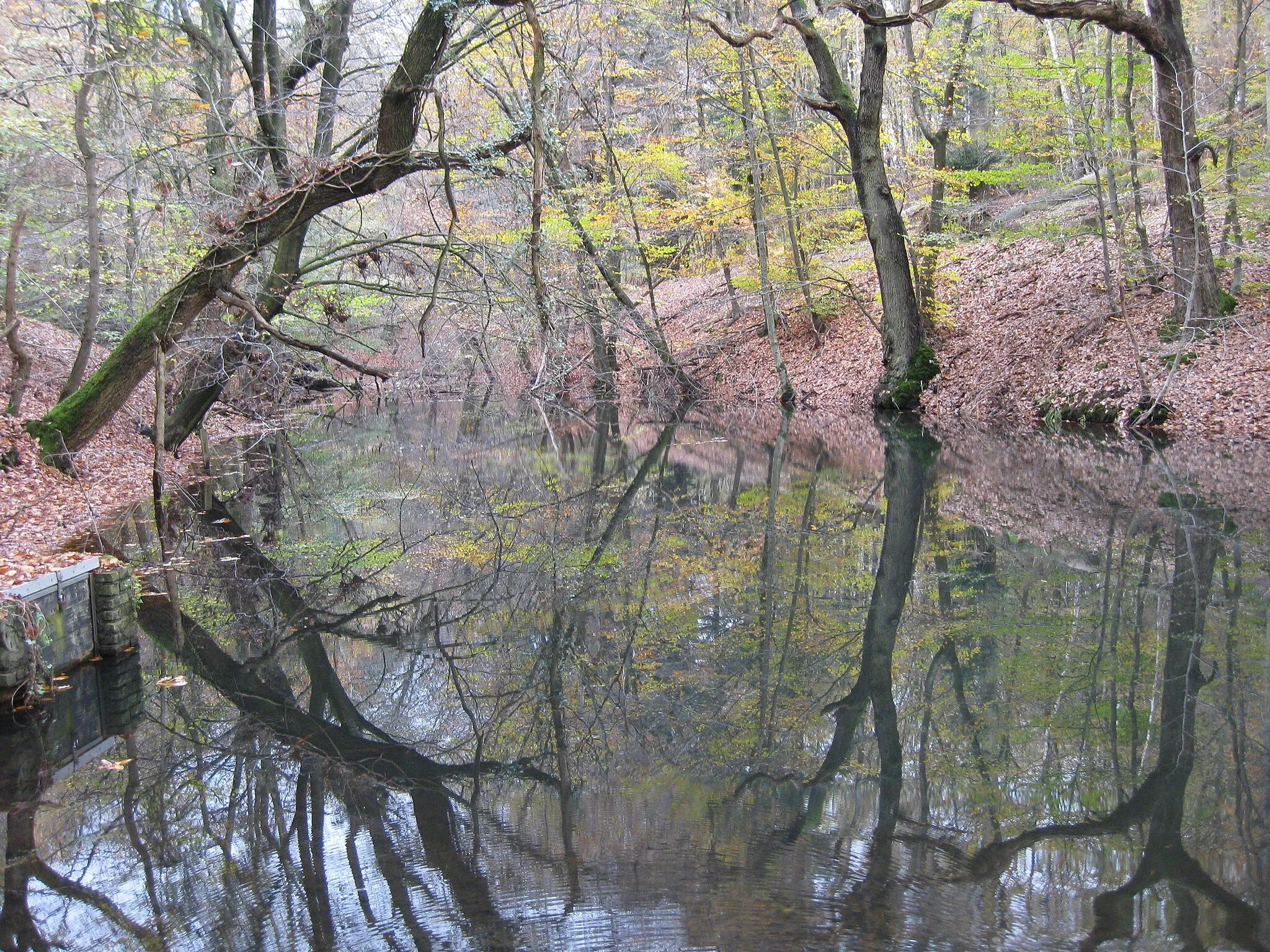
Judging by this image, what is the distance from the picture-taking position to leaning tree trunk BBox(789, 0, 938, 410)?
56.1 feet

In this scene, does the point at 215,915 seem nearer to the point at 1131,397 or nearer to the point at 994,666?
the point at 994,666

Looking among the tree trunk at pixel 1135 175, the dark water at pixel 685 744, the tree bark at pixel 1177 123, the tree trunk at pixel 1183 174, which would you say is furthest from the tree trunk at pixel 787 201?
the dark water at pixel 685 744

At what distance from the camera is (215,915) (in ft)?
12.5

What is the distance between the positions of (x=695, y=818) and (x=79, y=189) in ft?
60.9

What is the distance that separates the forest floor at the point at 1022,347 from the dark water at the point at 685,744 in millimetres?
4597

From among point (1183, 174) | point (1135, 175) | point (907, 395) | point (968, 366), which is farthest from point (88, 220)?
point (1135, 175)

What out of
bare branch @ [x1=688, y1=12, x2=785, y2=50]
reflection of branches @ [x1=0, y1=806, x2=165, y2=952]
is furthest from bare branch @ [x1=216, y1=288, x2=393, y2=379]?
reflection of branches @ [x1=0, y1=806, x2=165, y2=952]

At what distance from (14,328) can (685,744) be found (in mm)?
13815

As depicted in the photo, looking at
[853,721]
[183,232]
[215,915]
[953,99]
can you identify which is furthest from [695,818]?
[953,99]

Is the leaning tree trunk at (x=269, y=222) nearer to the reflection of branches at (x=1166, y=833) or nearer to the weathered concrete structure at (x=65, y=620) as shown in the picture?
the weathered concrete structure at (x=65, y=620)

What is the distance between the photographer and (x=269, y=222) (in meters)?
10.6

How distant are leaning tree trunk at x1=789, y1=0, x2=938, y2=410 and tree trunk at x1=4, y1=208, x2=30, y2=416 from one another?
1273cm

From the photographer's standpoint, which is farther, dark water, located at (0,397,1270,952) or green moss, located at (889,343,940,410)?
green moss, located at (889,343,940,410)

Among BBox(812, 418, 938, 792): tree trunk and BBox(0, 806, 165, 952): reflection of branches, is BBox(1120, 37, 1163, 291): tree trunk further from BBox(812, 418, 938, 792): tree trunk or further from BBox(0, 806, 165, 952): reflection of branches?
BBox(0, 806, 165, 952): reflection of branches
